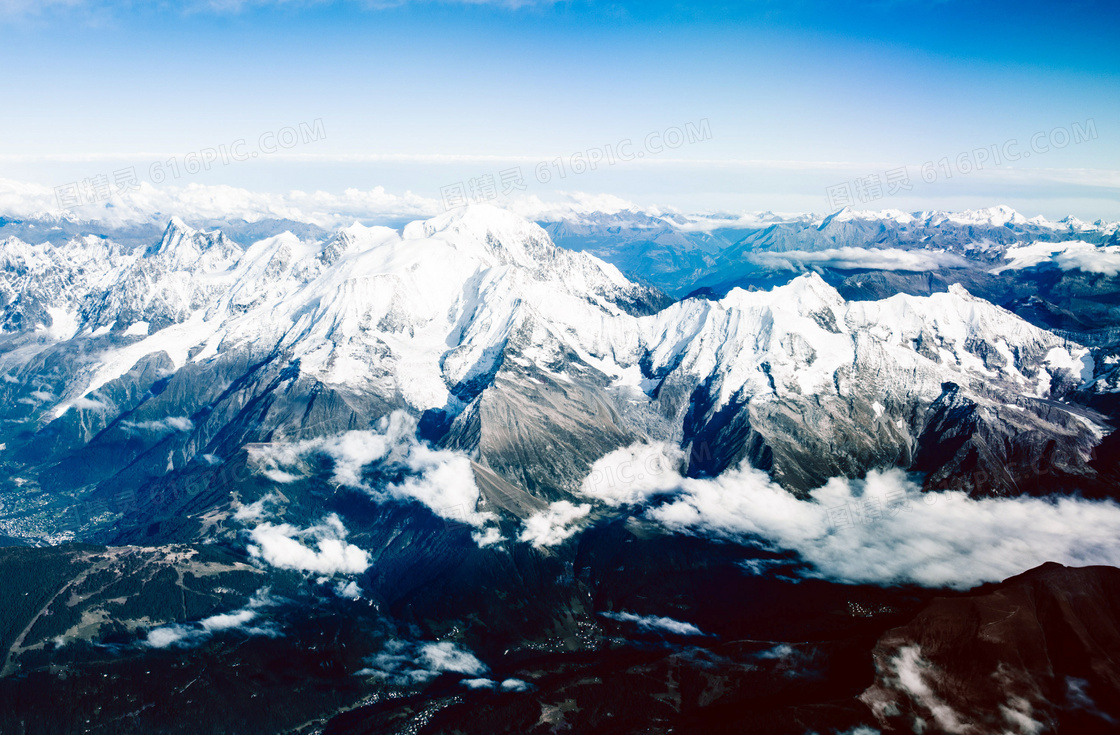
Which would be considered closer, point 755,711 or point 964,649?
point 964,649

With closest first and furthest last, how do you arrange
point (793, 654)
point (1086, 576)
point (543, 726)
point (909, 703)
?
point (909, 703), point (1086, 576), point (793, 654), point (543, 726)

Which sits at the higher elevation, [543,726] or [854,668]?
[854,668]

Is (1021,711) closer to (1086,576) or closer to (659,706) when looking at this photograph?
(1086,576)

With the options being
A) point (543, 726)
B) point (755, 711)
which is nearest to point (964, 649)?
point (755, 711)

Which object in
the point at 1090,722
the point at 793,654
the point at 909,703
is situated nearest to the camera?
the point at 1090,722

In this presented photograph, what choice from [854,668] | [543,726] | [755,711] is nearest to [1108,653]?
[854,668]

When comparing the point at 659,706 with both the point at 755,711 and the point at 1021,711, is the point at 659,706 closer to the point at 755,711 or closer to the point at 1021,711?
the point at 755,711

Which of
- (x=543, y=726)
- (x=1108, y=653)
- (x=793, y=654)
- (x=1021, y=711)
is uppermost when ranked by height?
(x=1108, y=653)
